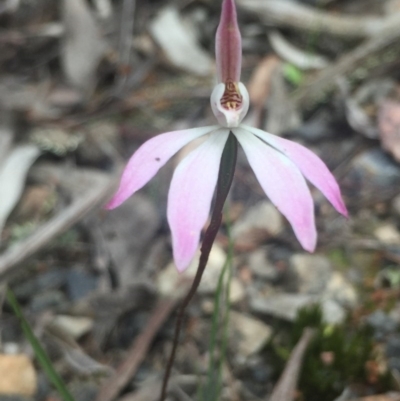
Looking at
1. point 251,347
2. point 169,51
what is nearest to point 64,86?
point 169,51

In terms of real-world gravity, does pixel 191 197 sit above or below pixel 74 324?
above

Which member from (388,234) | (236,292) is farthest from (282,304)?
(388,234)

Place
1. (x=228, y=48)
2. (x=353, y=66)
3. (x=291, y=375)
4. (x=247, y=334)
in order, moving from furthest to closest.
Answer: (x=353, y=66) → (x=247, y=334) → (x=291, y=375) → (x=228, y=48)

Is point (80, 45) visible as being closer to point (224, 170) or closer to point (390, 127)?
point (390, 127)

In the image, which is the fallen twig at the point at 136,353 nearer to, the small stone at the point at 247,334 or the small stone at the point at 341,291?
the small stone at the point at 247,334

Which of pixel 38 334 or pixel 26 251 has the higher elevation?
pixel 26 251

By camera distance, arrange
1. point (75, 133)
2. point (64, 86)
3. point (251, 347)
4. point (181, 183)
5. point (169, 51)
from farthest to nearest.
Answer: point (169, 51)
point (64, 86)
point (75, 133)
point (251, 347)
point (181, 183)

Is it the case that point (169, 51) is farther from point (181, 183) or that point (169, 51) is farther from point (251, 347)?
point (181, 183)
